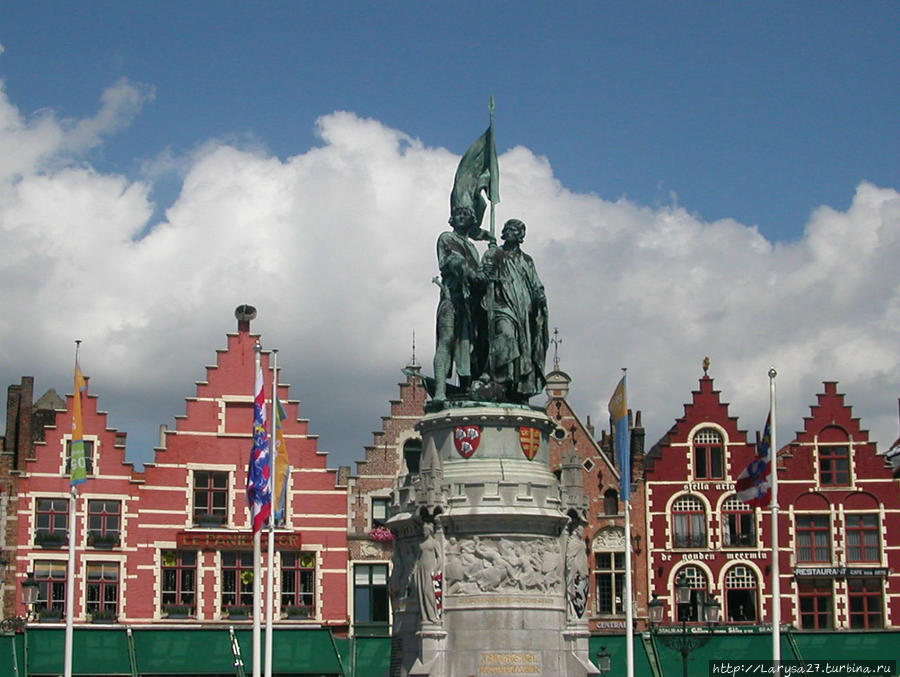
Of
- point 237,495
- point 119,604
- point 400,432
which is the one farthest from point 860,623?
point 119,604

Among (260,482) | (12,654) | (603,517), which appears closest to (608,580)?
(603,517)

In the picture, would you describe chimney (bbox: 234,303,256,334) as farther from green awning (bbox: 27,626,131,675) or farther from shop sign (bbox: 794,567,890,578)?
shop sign (bbox: 794,567,890,578)

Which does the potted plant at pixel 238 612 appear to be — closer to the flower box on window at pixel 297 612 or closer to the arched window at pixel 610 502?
the flower box on window at pixel 297 612

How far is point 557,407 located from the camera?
56125 mm

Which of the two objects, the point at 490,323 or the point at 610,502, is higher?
the point at 490,323

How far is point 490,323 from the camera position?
29594 millimetres

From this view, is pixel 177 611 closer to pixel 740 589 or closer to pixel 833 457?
pixel 740 589

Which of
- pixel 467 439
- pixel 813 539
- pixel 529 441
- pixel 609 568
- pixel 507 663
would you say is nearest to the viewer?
pixel 507 663

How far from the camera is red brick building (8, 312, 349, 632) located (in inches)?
2026

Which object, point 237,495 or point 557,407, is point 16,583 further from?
point 557,407

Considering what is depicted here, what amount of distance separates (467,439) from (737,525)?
1157 inches

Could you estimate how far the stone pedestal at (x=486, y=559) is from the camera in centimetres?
2695

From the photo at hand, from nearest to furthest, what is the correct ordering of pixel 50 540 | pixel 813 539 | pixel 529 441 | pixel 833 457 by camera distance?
1. pixel 529 441
2. pixel 50 540
3. pixel 813 539
4. pixel 833 457

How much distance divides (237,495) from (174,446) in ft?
9.68
